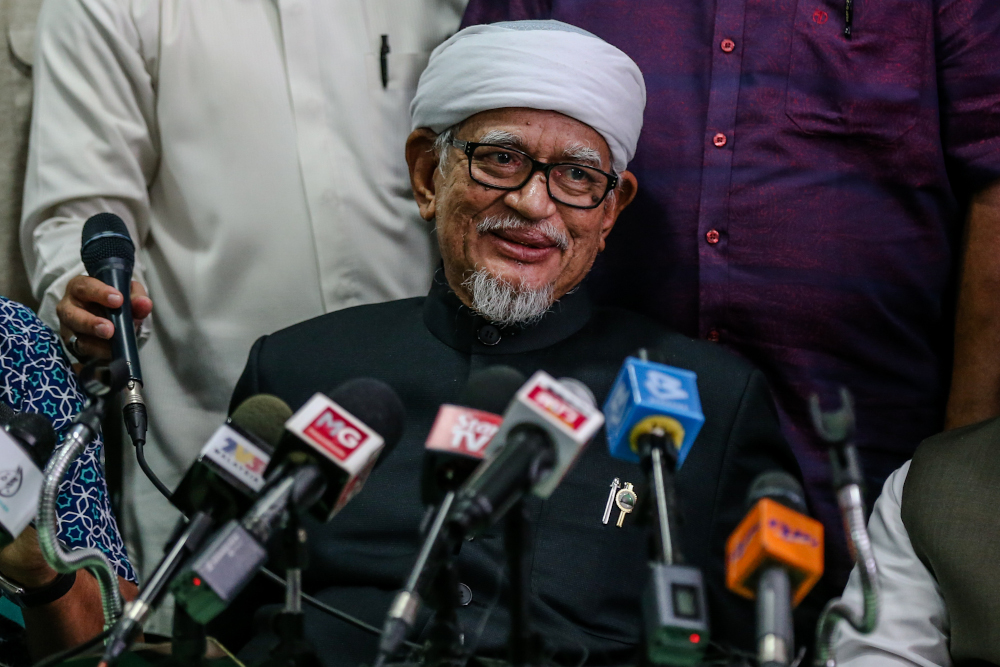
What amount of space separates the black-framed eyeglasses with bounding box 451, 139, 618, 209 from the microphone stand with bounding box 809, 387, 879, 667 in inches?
49.3

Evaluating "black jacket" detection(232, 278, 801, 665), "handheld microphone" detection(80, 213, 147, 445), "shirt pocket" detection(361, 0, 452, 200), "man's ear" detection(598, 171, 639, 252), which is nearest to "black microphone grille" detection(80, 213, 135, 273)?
"handheld microphone" detection(80, 213, 147, 445)

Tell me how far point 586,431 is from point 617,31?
1806mm

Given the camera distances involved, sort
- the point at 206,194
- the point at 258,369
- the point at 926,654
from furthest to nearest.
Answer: the point at 206,194 < the point at 258,369 < the point at 926,654

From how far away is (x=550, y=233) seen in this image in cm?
250

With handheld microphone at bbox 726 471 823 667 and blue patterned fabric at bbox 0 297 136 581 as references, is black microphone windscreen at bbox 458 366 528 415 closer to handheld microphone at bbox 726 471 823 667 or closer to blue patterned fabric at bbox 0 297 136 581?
handheld microphone at bbox 726 471 823 667

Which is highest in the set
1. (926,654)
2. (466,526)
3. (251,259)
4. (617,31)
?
(617,31)

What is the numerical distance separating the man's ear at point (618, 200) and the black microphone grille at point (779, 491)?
52.8 inches

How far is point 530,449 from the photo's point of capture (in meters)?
1.24

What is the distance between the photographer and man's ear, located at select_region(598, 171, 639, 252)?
2656mm

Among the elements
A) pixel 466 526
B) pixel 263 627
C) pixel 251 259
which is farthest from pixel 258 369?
pixel 466 526

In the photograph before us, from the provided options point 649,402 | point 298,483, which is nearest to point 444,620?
point 298,483

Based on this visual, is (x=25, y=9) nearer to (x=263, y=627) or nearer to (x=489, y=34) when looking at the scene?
(x=489, y=34)

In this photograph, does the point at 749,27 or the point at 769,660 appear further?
the point at 749,27

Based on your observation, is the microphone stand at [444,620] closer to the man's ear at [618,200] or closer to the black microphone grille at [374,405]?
the black microphone grille at [374,405]
